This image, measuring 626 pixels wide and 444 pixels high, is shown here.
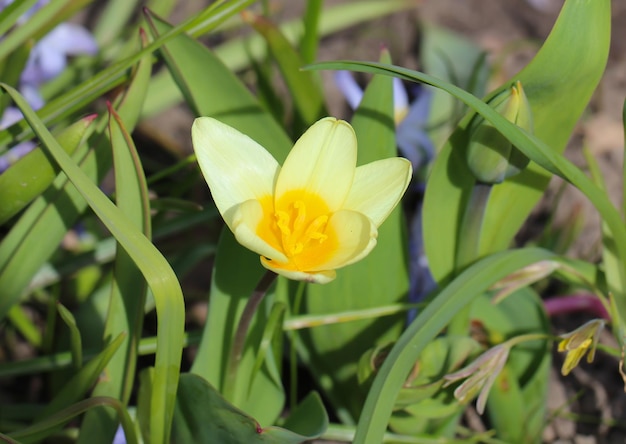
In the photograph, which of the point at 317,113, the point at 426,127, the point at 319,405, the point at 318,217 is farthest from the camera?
the point at 426,127

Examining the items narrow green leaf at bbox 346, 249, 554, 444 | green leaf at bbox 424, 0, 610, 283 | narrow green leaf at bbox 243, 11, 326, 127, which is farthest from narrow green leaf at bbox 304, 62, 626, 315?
narrow green leaf at bbox 243, 11, 326, 127

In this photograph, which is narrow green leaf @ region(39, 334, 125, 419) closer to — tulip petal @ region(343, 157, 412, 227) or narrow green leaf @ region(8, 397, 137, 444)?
narrow green leaf @ region(8, 397, 137, 444)

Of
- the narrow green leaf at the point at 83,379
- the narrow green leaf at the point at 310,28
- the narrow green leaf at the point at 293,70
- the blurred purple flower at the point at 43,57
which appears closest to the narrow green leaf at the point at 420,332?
the narrow green leaf at the point at 83,379

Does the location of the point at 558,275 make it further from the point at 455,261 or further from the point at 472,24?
the point at 472,24

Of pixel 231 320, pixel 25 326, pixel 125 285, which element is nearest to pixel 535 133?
pixel 231 320

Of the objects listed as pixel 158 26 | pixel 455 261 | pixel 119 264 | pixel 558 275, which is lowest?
pixel 558 275

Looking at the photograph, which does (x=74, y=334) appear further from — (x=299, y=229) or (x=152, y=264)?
(x=299, y=229)

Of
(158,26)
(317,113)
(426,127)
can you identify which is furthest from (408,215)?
(158,26)

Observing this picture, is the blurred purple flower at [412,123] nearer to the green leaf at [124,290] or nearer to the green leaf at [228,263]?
the green leaf at [228,263]
